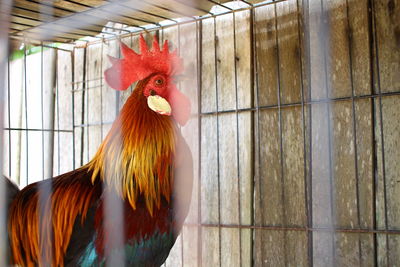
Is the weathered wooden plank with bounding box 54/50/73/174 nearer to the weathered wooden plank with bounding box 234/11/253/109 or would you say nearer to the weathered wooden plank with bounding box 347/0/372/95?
the weathered wooden plank with bounding box 234/11/253/109

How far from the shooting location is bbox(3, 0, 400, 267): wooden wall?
54.7 inches

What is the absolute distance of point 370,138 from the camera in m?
1.40

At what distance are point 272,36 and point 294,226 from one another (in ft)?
2.29

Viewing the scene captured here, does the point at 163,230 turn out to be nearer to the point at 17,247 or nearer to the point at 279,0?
the point at 17,247

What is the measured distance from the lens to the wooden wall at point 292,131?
54.7 inches

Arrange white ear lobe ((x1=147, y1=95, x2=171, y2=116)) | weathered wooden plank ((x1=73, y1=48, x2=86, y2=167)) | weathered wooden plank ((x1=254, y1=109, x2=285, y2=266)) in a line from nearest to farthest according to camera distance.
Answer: white ear lobe ((x1=147, y1=95, x2=171, y2=116))
weathered wooden plank ((x1=254, y1=109, x2=285, y2=266))
weathered wooden plank ((x1=73, y1=48, x2=86, y2=167))

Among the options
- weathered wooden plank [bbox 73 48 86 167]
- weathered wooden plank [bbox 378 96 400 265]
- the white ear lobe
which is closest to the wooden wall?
weathered wooden plank [bbox 378 96 400 265]

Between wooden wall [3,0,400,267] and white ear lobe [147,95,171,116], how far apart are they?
251mm

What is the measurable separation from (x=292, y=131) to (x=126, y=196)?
66 centimetres

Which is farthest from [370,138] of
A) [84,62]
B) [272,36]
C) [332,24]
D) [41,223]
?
[84,62]

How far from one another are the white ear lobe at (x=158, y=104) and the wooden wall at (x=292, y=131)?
25 cm

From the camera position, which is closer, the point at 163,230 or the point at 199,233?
the point at 163,230

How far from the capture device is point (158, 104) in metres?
1.31

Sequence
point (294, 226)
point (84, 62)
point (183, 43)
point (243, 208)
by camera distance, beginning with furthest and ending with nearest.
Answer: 1. point (84, 62)
2. point (183, 43)
3. point (243, 208)
4. point (294, 226)
